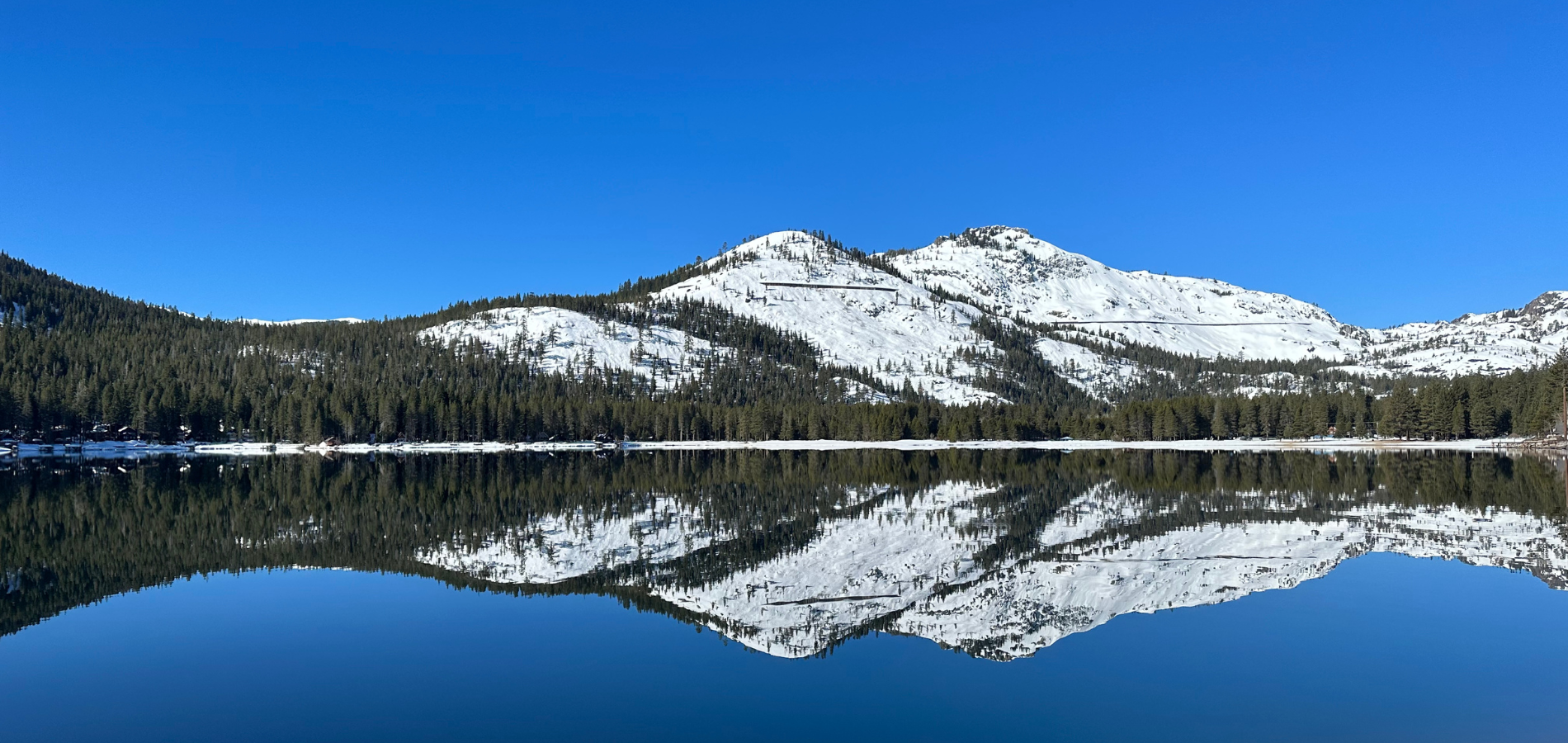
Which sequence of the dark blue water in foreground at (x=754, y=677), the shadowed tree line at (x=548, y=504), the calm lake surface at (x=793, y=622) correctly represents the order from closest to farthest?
the dark blue water in foreground at (x=754, y=677)
the calm lake surface at (x=793, y=622)
the shadowed tree line at (x=548, y=504)

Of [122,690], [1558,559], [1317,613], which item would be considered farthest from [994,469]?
[122,690]

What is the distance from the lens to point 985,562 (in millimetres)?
29625

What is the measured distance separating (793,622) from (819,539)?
Answer: 13.5 m

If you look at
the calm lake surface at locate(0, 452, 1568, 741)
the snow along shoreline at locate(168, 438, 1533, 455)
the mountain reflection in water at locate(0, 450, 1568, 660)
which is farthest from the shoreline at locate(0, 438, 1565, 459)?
the calm lake surface at locate(0, 452, 1568, 741)

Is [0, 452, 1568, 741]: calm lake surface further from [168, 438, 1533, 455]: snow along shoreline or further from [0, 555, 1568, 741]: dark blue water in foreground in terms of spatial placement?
[168, 438, 1533, 455]: snow along shoreline

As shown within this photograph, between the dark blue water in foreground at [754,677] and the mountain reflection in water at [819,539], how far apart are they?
176cm

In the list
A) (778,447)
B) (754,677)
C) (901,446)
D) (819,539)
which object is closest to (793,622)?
(754,677)

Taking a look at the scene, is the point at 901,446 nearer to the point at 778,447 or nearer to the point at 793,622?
the point at 778,447

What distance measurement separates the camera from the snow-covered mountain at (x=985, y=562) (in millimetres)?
22109

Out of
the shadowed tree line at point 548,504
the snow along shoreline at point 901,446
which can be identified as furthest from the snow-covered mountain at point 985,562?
the snow along shoreline at point 901,446

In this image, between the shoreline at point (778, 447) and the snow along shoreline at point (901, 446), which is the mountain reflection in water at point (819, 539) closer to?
the shoreline at point (778, 447)

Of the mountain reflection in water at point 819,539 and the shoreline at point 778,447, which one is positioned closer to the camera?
the mountain reflection in water at point 819,539

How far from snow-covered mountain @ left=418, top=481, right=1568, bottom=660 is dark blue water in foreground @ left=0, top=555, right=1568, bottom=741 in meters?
1.36

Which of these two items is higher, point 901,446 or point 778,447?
point 901,446
